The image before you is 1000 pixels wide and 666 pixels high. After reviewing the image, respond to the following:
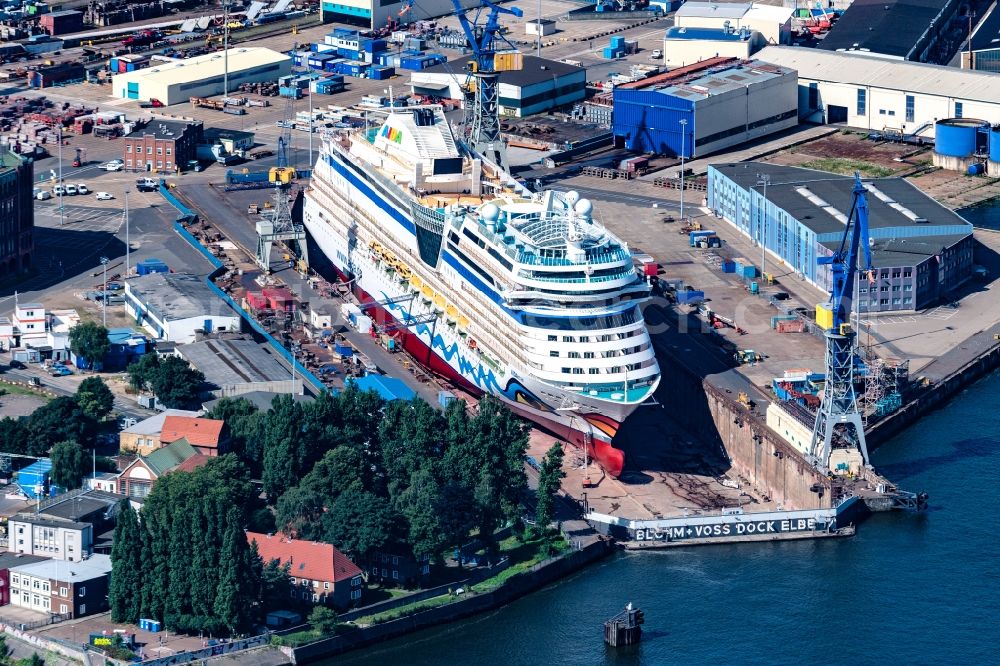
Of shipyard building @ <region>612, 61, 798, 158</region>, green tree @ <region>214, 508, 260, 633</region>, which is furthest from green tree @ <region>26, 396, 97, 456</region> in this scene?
shipyard building @ <region>612, 61, 798, 158</region>

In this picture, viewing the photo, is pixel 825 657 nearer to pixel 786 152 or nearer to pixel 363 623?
pixel 363 623

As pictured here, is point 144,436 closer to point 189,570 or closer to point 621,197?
point 189,570

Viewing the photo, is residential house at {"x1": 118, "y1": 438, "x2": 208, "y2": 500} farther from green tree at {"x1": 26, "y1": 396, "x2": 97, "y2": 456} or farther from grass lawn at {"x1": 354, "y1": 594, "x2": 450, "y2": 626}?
grass lawn at {"x1": 354, "y1": 594, "x2": 450, "y2": 626}

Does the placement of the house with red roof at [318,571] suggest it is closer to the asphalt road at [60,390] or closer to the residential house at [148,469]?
the residential house at [148,469]

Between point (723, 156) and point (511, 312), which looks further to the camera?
point (723, 156)

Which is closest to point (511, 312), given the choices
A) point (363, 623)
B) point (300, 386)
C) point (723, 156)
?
point (300, 386)

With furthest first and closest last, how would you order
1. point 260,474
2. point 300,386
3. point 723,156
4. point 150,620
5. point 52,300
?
point 723,156
point 52,300
point 300,386
point 260,474
point 150,620
